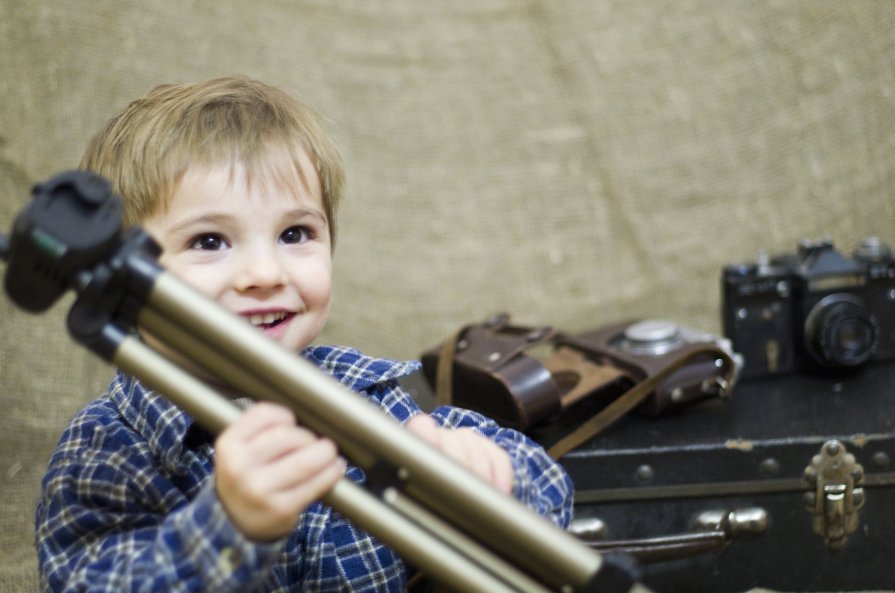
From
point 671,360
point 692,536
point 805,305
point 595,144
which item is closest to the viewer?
point 692,536

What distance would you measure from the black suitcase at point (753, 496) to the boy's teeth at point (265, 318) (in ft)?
1.49

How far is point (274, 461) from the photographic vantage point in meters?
0.60

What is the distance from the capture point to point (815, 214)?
69.6 inches

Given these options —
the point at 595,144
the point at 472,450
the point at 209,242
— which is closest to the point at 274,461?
the point at 472,450

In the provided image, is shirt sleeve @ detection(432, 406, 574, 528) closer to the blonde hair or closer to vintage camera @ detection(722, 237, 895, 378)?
the blonde hair

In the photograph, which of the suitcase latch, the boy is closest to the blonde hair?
the boy

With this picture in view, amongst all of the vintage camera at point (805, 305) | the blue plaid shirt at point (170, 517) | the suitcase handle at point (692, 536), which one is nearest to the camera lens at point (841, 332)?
the vintage camera at point (805, 305)

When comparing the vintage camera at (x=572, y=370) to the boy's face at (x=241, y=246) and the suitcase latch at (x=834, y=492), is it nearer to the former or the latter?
the suitcase latch at (x=834, y=492)

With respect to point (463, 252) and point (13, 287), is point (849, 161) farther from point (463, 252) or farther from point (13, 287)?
point (13, 287)

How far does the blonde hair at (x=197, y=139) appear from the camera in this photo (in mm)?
813

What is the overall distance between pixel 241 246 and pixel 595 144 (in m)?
1.08

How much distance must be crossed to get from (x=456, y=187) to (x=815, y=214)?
0.58 meters

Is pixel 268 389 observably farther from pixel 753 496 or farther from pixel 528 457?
pixel 753 496

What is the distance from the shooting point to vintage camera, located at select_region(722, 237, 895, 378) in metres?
1.34
